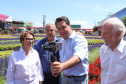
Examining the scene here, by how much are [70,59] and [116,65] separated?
541mm

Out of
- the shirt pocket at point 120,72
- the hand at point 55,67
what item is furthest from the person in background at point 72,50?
the hand at point 55,67

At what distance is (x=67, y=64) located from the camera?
5.01 feet

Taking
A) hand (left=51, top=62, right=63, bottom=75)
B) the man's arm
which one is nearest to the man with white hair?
the man's arm

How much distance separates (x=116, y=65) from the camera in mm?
1622

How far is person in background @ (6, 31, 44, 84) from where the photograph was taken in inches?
91.4

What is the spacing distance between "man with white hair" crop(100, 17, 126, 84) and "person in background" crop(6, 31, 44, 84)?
1295mm

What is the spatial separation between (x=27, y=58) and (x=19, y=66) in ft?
0.64

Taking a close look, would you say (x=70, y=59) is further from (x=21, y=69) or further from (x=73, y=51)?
(x=21, y=69)

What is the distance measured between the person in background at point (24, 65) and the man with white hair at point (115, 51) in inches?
51.0

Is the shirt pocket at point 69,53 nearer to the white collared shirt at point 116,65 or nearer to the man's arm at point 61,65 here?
the man's arm at point 61,65

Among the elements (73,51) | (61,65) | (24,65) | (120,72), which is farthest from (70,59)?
(24,65)

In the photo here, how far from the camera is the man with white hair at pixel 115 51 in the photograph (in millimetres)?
1601

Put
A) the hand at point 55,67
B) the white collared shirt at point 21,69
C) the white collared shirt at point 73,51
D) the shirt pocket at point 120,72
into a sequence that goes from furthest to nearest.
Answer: the white collared shirt at point 21,69, the white collared shirt at point 73,51, the shirt pocket at point 120,72, the hand at point 55,67

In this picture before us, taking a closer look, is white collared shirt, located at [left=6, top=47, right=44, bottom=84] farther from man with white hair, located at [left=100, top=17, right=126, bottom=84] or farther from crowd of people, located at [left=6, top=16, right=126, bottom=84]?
man with white hair, located at [left=100, top=17, right=126, bottom=84]
